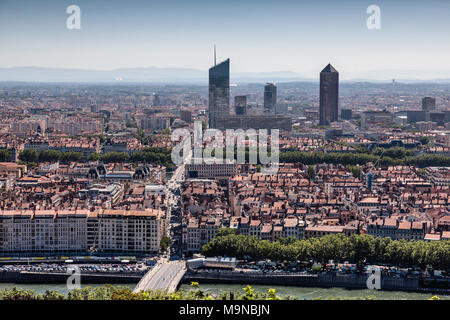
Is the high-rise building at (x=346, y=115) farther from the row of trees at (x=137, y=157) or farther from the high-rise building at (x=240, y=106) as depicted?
the row of trees at (x=137, y=157)

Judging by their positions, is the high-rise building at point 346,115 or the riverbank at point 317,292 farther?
the high-rise building at point 346,115

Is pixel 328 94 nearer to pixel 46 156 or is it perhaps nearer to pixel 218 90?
pixel 218 90

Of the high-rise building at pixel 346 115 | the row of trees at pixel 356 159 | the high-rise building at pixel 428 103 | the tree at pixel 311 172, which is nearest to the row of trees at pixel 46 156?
the row of trees at pixel 356 159

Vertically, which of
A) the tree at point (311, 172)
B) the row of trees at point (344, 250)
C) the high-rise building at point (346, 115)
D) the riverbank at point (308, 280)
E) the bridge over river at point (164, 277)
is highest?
the high-rise building at point (346, 115)

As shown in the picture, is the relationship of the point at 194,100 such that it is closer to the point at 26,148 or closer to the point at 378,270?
the point at 26,148

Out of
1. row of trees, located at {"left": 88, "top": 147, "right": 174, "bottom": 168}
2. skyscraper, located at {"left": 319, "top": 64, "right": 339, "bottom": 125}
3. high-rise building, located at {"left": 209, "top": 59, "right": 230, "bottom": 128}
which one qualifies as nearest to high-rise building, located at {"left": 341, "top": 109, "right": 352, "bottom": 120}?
skyscraper, located at {"left": 319, "top": 64, "right": 339, "bottom": 125}

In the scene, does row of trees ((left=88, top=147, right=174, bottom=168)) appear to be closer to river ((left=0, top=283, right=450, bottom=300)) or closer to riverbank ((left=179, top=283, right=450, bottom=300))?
river ((left=0, top=283, right=450, bottom=300))
